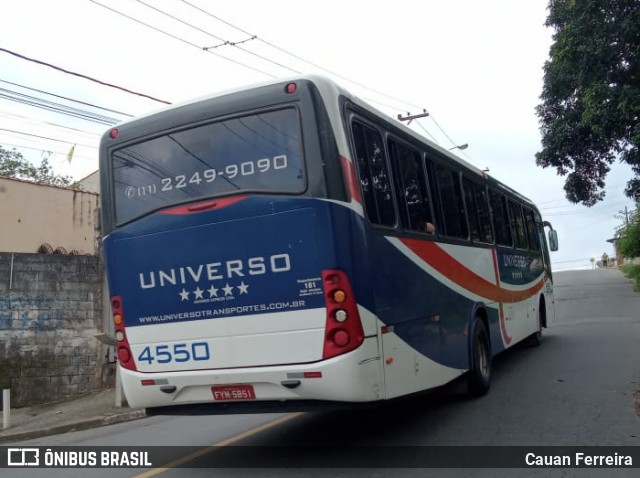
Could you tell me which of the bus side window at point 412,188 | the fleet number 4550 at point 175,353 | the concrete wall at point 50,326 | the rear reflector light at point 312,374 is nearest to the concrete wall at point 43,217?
the concrete wall at point 50,326

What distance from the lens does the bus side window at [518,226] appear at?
457 inches

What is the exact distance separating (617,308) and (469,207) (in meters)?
14.4

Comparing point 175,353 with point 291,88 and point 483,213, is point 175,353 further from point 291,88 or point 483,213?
point 483,213

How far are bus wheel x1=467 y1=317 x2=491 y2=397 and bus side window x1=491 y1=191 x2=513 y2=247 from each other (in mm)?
2126

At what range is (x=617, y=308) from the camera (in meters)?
20.7

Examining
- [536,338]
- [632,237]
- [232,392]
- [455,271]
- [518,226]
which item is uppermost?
[632,237]

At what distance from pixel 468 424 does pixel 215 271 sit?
3.40m

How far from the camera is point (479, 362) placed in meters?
8.15

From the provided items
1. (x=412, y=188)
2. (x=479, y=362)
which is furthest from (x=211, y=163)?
(x=479, y=362)

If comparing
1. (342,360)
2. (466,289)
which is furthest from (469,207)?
(342,360)

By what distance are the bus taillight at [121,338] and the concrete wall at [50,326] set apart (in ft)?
22.0

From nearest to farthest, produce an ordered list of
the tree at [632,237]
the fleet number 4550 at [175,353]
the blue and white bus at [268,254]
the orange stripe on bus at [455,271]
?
the blue and white bus at [268,254] → the fleet number 4550 at [175,353] → the orange stripe on bus at [455,271] → the tree at [632,237]

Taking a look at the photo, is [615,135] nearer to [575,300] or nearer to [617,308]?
[617,308]

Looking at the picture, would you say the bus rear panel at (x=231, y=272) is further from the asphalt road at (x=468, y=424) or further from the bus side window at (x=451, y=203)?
the bus side window at (x=451, y=203)
